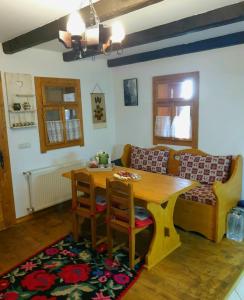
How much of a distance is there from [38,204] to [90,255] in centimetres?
134

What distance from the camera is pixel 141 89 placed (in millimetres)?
4402

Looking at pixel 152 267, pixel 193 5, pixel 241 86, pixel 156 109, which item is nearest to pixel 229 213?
pixel 152 267

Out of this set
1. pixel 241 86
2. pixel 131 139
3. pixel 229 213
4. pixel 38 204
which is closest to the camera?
pixel 229 213

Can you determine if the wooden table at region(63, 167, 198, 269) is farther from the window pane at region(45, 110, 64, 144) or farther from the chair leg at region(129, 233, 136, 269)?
the window pane at region(45, 110, 64, 144)

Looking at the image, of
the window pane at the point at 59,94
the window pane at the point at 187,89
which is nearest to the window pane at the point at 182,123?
the window pane at the point at 187,89

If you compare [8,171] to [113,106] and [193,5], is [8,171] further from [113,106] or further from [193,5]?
[193,5]

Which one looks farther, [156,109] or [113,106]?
[113,106]

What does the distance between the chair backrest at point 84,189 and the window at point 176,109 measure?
1729 mm

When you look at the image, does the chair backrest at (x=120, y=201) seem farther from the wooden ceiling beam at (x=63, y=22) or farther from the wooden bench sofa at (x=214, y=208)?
the wooden ceiling beam at (x=63, y=22)

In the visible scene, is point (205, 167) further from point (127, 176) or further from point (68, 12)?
point (68, 12)

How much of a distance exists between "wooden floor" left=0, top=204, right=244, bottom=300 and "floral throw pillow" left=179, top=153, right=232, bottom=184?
2.50 ft

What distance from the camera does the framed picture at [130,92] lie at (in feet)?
14.6

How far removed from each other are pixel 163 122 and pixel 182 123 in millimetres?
335

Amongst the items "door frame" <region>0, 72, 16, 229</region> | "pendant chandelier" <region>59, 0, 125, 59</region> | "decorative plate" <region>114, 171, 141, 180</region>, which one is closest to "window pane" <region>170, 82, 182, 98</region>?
"decorative plate" <region>114, 171, 141, 180</region>
